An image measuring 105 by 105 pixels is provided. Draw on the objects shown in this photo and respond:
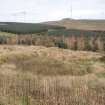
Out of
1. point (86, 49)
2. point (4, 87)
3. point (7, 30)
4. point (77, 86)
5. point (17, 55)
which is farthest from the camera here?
point (7, 30)

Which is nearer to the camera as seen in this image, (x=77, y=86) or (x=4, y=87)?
(x=4, y=87)

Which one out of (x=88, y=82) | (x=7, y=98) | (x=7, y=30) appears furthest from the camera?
(x=7, y=30)

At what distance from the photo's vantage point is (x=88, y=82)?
16641 mm

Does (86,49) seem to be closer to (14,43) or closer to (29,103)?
(14,43)

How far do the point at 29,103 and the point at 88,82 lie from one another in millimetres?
5337

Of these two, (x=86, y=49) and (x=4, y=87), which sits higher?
(x=4, y=87)

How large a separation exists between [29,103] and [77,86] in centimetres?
381

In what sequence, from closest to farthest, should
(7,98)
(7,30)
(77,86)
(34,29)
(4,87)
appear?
(7,98)
(4,87)
(77,86)
(7,30)
(34,29)

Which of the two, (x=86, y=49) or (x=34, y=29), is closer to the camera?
(x=86, y=49)

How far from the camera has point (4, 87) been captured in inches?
548

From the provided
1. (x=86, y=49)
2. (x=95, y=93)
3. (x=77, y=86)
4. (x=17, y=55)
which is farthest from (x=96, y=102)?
(x=86, y=49)

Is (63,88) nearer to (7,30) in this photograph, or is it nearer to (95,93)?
(95,93)

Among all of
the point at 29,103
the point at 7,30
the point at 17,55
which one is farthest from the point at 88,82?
the point at 7,30

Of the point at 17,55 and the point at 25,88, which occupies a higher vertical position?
the point at 25,88
